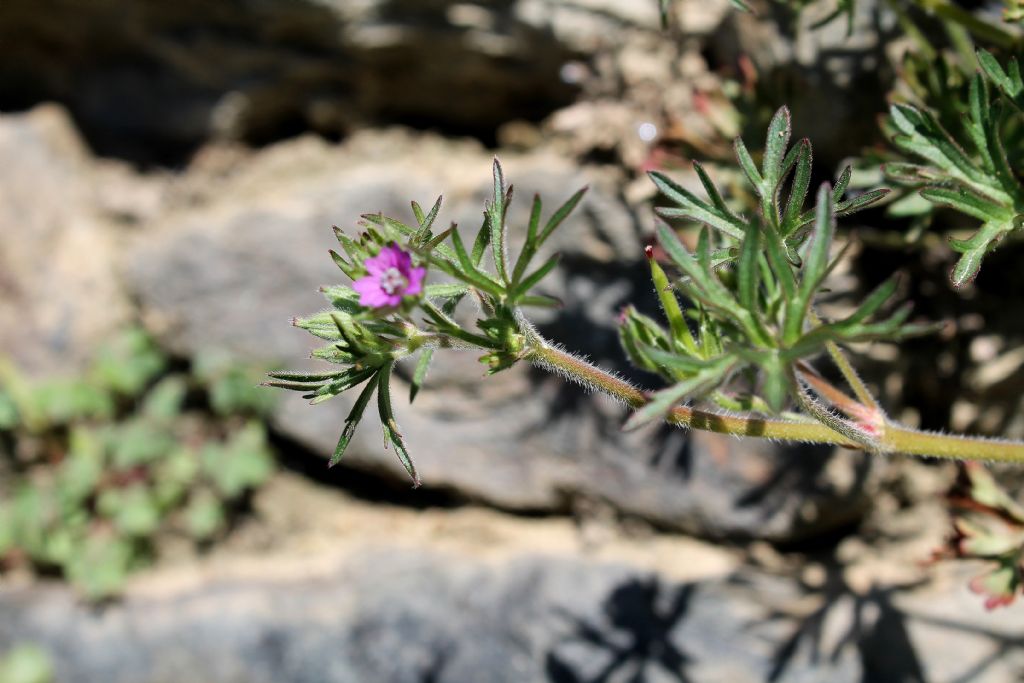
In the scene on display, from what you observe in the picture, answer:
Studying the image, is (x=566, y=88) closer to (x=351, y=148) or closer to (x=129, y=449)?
(x=351, y=148)

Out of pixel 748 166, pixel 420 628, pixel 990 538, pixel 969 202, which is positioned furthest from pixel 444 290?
pixel 420 628

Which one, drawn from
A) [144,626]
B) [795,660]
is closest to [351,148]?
[144,626]

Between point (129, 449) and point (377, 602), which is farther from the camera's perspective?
point (129, 449)

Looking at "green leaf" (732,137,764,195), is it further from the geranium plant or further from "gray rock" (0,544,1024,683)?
"gray rock" (0,544,1024,683)

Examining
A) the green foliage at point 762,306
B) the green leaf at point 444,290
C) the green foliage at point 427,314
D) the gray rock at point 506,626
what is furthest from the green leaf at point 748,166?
the gray rock at point 506,626

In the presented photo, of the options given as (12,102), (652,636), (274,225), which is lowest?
(652,636)

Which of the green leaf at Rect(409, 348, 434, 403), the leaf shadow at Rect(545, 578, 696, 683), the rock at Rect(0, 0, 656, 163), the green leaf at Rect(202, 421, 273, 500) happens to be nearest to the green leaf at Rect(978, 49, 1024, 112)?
the green leaf at Rect(409, 348, 434, 403)
